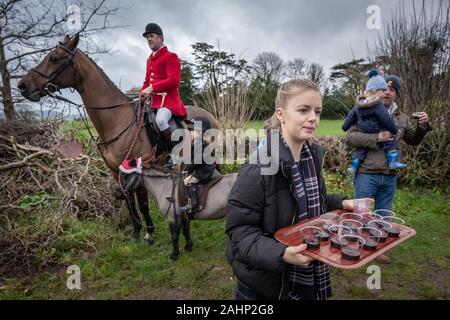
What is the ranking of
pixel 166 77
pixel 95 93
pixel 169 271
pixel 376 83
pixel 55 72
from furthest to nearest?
pixel 166 77 < pixel 95 93 < pixel 55 72 < pixel 169 271 < pixel 376 83

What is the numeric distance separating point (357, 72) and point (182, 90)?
5.22m

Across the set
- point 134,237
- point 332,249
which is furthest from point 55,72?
point 332,249

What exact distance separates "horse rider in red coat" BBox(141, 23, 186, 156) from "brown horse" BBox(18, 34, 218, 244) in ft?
1.09

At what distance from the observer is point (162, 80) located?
12.8ft

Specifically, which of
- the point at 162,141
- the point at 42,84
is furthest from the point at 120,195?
the point at 42,84

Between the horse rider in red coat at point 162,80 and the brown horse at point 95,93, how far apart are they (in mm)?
333

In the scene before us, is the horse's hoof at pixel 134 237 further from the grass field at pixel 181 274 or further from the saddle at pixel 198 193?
the saddle at pixel 198 193

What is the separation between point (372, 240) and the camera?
4.34 ft

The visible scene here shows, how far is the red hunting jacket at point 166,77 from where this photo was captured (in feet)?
12.7

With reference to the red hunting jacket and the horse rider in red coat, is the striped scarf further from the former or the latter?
the red hunting jacket

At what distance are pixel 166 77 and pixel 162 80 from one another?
0.16 m

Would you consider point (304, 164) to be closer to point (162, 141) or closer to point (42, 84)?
point (162, 141)

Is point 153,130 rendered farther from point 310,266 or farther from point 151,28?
point 310,266

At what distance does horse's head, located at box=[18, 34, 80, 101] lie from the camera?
350 centimetres
